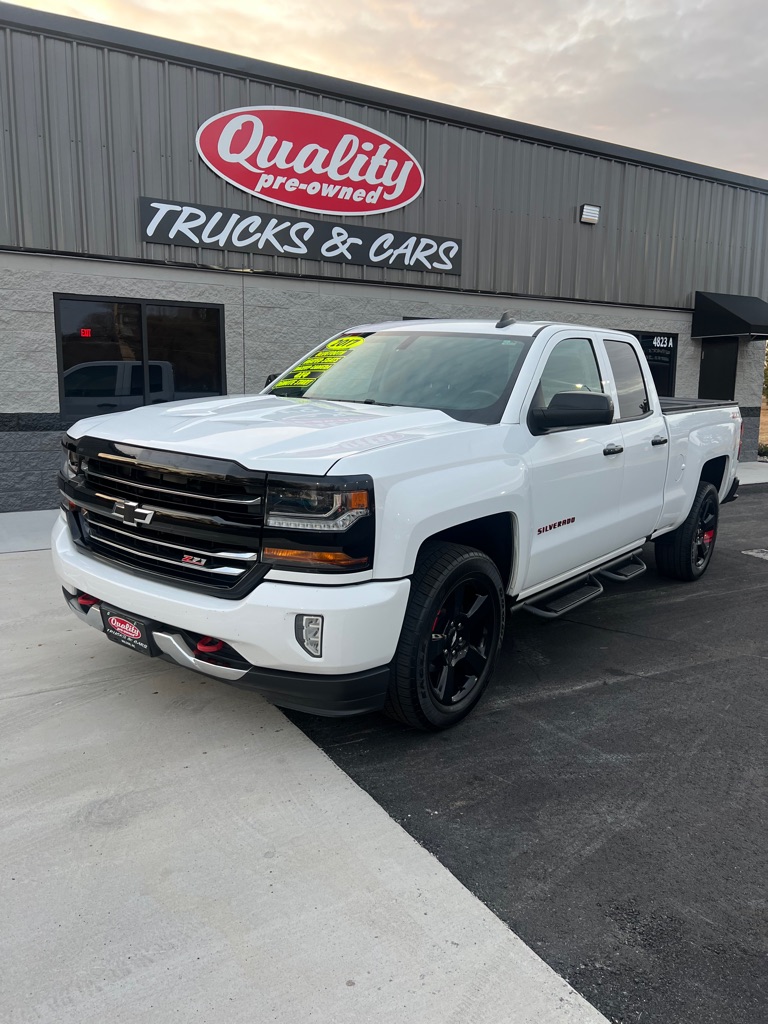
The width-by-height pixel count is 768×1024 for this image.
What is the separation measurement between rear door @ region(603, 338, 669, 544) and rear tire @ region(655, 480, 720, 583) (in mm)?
812

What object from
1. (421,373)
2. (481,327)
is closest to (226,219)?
(481,327)

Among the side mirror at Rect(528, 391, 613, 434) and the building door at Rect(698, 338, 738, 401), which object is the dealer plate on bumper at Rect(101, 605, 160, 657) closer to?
the side mirror at Rect(528, 391, 613, 434)

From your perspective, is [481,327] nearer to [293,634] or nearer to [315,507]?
[315,507]

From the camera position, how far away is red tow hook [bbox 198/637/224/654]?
312 cm

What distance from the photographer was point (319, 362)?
5180mm

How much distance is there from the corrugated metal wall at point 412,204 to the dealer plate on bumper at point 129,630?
6.17 m

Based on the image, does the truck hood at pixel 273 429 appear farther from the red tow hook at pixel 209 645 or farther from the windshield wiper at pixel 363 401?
the red tow hook at pixel 209 645

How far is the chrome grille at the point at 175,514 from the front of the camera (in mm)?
3014

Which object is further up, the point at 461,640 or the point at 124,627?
the point at 124,627

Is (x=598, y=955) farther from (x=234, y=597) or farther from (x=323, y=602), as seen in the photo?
(x=234, y=597)

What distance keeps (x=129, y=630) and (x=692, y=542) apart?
4708mm

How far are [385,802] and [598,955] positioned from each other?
101 centimetres

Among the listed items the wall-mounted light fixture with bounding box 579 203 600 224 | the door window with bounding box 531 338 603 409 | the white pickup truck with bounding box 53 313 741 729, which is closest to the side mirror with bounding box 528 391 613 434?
the white pickup truck with bounding box 53 313 741 729

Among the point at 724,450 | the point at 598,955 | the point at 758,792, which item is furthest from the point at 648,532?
the point at 598,955
